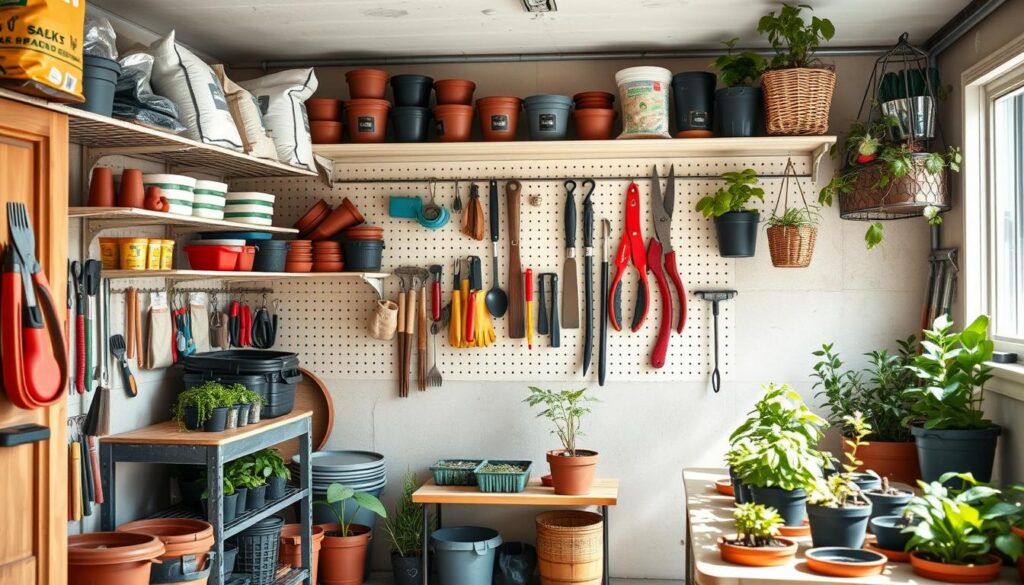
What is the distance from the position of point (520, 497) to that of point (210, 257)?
1.54 metres

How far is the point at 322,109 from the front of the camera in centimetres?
428

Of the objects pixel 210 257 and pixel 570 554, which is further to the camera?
pixel 570 554

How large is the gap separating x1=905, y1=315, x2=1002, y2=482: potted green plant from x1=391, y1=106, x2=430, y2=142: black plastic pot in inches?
86.3

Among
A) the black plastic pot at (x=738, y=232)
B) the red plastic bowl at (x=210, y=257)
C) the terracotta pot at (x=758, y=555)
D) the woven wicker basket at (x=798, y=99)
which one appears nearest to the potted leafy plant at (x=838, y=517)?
the terracotta pot at (x=758, y=555)

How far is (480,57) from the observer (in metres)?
4.44

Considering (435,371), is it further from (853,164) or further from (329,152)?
(853,164)

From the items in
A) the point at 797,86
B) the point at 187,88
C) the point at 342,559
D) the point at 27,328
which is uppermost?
the point at 797,86

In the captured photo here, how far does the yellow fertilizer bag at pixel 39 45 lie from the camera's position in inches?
93.0

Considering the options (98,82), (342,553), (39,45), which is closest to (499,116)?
(98,82)

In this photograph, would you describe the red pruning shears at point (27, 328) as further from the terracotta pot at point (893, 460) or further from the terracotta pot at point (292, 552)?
the terracotta pot at point (893, 460)

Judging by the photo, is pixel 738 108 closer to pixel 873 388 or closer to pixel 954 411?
pixel 873 388

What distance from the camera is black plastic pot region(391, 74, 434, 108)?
4219mm

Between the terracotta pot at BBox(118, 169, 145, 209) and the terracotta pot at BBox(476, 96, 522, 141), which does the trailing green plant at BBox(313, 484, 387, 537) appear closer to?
the terracotta pot at BBox(118, 169, 145, 209)

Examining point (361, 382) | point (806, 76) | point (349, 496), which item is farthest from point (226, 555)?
point (806, 76)
